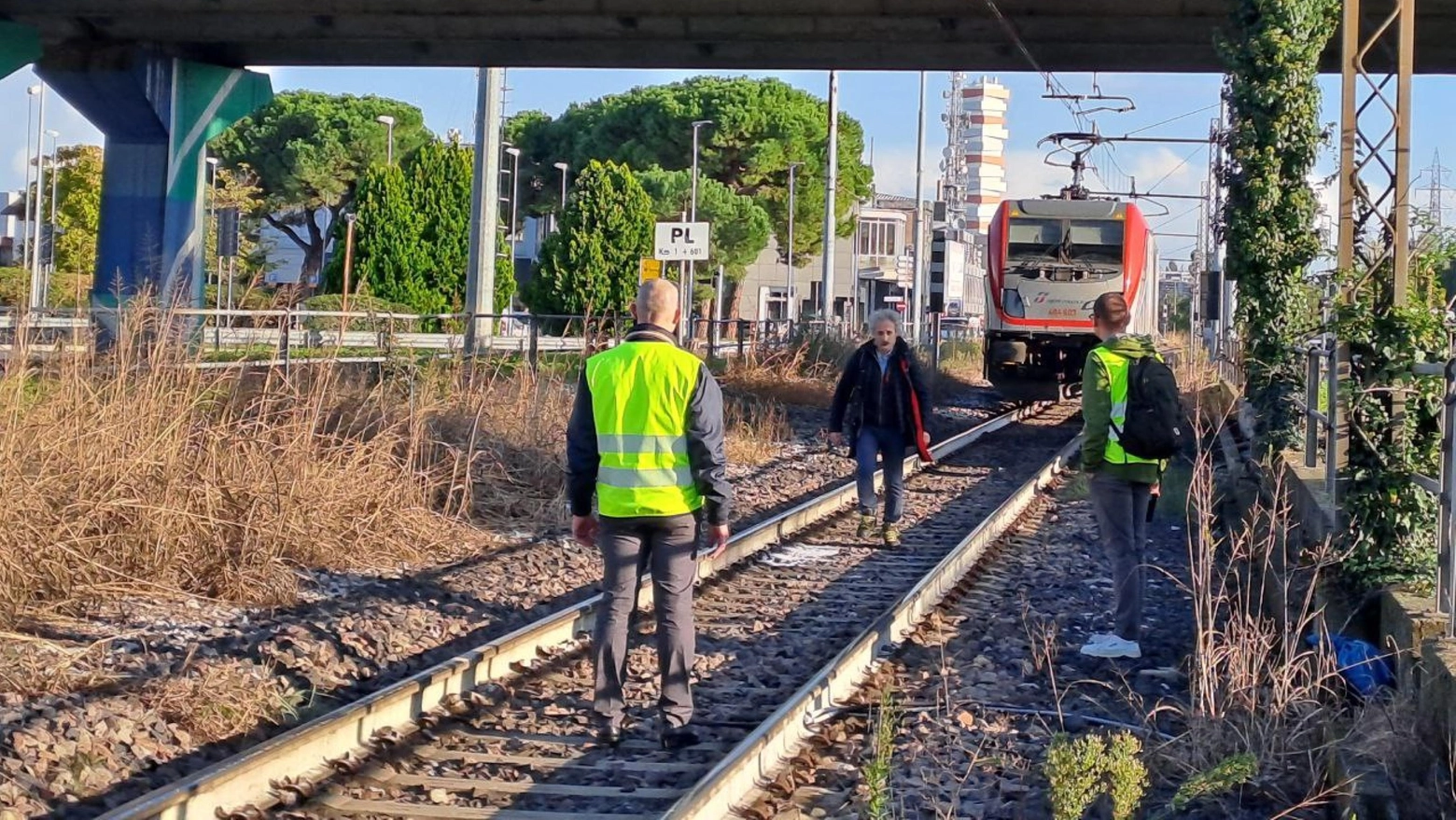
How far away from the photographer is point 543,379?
16.5 meters

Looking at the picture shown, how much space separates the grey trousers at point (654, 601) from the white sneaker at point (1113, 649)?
8.25ft

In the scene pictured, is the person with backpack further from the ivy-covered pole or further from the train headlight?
the train headlight

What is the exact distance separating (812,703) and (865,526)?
5.76 m

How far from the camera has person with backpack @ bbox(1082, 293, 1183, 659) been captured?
26.2ft

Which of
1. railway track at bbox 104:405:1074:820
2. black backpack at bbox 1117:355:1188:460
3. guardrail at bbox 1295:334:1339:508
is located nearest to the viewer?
railway track at bbox 104:405:1074:820

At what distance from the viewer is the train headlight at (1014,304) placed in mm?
25656

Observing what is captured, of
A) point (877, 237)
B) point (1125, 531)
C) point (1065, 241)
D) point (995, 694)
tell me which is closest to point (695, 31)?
point (1065, 241)

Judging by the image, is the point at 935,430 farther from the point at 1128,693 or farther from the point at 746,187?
the point at 746,187

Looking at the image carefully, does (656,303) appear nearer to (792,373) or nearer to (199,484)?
(199,484)

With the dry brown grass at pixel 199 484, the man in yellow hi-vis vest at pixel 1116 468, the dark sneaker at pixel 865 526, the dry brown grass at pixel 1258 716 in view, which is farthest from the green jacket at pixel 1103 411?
the dark sneaker at pixel 865 526

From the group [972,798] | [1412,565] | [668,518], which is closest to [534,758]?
[668,518]

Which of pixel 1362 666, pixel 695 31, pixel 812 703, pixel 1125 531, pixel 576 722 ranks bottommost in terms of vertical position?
pixel 576 722

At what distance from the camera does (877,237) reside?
96062 mm

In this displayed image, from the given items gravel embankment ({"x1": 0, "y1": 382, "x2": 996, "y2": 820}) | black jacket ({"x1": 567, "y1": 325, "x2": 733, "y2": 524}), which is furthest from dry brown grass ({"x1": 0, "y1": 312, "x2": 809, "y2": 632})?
black jacket ({"x1": 567, "y1": 325, "x2": 733, "y2": 524})
